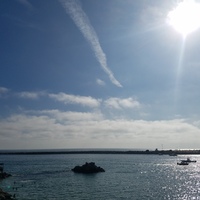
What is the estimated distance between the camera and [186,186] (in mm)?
93125

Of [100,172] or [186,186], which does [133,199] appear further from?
[100,172]

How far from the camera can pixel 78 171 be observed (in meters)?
133

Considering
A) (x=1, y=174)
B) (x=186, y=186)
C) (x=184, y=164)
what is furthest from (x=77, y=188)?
Answer: (x=184, y=164)

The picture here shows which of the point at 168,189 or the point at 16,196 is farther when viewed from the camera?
the point at 168,189

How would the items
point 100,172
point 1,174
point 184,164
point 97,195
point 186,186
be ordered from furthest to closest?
1. point 184,164
2. point 100,172
3. point 1,174
4. point 186,186
5. point 97,195

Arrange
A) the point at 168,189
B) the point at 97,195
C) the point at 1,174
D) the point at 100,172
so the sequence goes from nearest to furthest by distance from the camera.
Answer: the point at 97,195
the point at 168,189
the point at 1,174
the point at 100,172

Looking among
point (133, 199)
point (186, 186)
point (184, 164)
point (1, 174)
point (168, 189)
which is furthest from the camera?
point (184, 164)

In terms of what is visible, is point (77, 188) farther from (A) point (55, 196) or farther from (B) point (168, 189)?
(B) point (168, 189)

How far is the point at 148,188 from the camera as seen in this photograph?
87.8 metres

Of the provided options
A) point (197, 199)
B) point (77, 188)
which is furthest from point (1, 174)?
point (197, 199)

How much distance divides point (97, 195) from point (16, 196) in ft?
58.6

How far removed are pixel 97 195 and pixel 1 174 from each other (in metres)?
55.2

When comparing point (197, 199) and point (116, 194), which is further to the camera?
point (116, 194)

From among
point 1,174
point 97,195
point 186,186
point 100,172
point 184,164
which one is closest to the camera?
point 97,195
